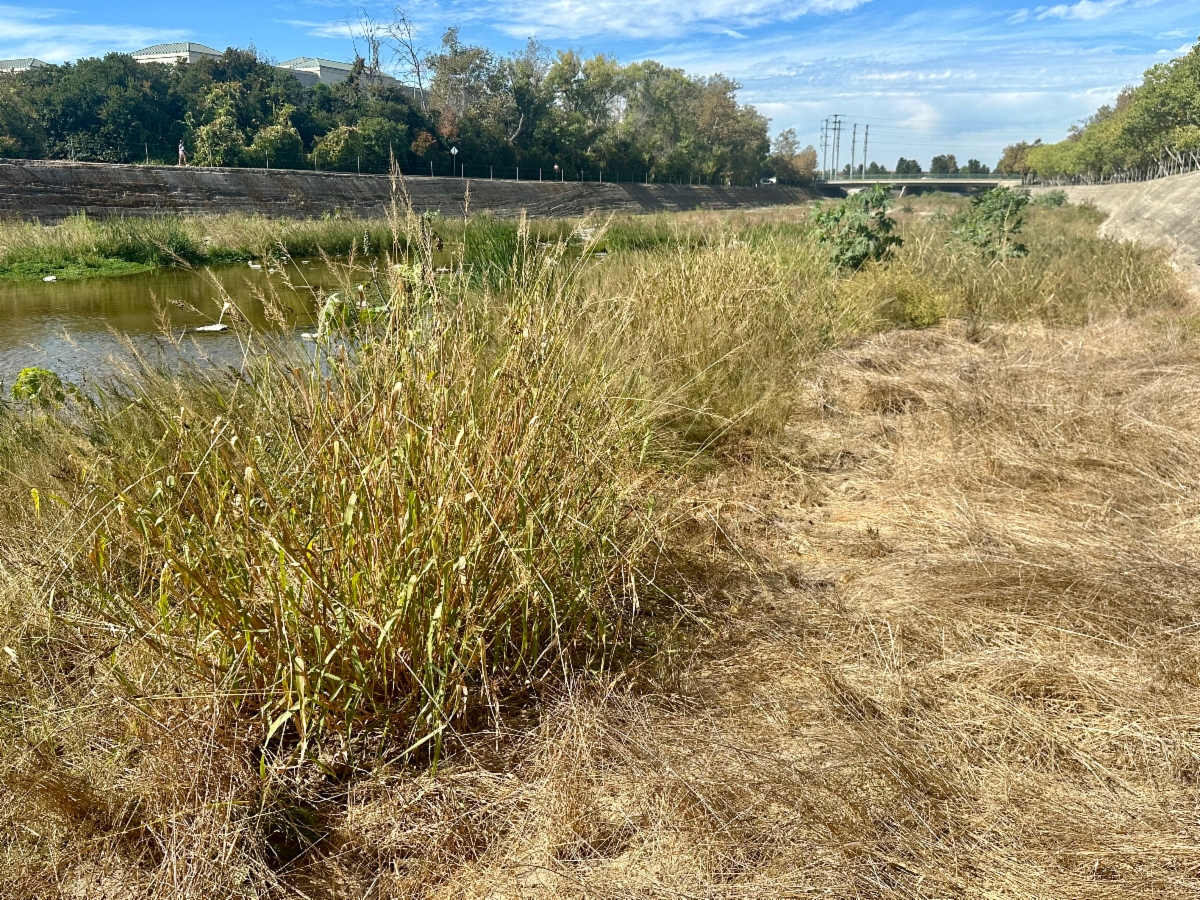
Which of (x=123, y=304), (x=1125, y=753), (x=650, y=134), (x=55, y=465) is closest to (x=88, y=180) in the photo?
(x=123, y=304)

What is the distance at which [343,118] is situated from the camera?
1300 inches

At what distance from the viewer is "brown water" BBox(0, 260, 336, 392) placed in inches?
273

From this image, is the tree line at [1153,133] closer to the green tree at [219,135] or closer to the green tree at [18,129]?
the green tree at [219,135]

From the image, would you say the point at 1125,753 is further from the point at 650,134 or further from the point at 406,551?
the point at 650,134

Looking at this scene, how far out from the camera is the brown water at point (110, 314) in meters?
6.94

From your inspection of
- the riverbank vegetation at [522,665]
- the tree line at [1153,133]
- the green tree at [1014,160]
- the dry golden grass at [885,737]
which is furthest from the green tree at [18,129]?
the green tree at [1014,160]

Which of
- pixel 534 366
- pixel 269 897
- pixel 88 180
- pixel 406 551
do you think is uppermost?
pixel 88 180

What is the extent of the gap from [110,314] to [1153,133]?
2142 inches

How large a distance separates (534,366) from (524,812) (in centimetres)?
122

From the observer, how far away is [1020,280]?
7230mm

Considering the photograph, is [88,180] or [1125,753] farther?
[88,180]

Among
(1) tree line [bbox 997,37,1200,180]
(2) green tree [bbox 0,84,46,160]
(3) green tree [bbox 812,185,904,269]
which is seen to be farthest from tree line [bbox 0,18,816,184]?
(1) tree line [bbox 997,37,1200,180]

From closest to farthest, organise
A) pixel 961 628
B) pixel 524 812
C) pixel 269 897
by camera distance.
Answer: pixel 269 897 < pixel 524 812 < pixel 961 628

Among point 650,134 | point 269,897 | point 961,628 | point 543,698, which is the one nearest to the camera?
point 269,897
